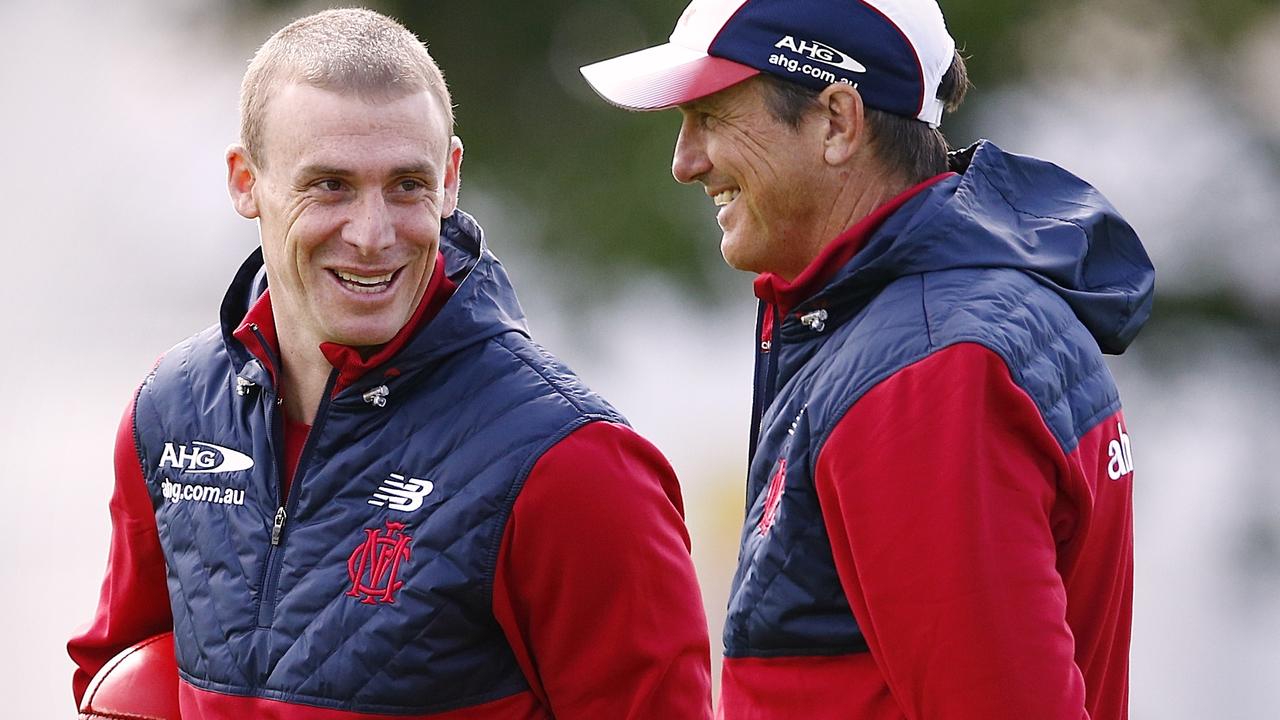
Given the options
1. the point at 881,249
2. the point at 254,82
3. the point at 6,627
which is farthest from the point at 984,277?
the point at 6,627

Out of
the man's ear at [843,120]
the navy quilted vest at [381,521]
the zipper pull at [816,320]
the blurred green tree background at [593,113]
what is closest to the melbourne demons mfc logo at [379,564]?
the navy quilted vest at [381,521]

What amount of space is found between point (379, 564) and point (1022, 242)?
89 cm

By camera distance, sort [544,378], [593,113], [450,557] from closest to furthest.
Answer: [450,557]
[544,378]
[593,113]

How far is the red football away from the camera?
220 cm

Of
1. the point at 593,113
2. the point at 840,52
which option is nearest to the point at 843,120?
the point at 840,52

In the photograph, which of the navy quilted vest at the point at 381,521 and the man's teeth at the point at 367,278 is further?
the man's teeth at the point at 367,278

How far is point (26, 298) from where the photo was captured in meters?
7.36

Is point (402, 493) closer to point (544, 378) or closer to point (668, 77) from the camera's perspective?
point (544, 378)

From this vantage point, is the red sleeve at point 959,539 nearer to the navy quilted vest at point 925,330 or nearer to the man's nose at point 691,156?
the navy quilted vest at point 925,330

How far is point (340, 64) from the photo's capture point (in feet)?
6.79

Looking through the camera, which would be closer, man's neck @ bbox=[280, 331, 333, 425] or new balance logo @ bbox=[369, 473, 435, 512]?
new balance logo @ bbox=[369, 473, 435, 512]

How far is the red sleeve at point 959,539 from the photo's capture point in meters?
1.59

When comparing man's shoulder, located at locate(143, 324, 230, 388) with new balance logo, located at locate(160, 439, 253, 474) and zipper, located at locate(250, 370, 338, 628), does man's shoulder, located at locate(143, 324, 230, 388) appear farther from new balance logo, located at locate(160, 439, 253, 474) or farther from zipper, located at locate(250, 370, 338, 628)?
zipper, located at locate(250, 370, 338, 628)

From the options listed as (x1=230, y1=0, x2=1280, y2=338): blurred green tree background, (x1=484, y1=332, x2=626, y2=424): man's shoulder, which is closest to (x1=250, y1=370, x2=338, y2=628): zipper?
(x1=484, y1=332, x2=626, y2=424): man's shoulder
